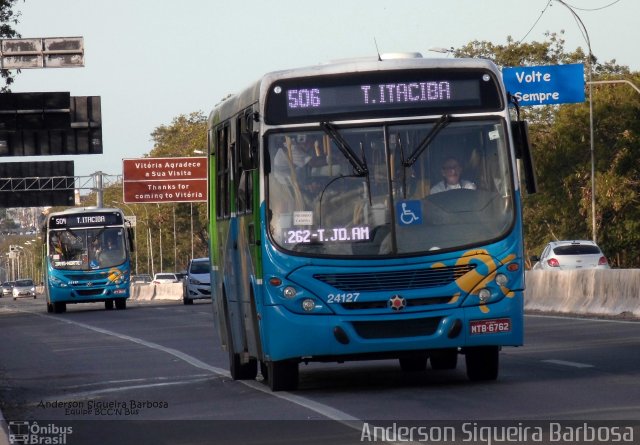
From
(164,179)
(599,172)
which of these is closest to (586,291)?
(599,172)

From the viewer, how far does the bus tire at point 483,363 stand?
14234 millimetres

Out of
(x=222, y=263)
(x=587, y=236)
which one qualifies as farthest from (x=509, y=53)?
(x=222, y=263)

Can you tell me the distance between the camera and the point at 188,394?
1466cm

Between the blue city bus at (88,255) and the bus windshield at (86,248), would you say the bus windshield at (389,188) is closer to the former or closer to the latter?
the blue city bus at (88,255)

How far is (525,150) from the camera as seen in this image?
13828mm

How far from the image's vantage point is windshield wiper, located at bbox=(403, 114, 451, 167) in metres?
13.6

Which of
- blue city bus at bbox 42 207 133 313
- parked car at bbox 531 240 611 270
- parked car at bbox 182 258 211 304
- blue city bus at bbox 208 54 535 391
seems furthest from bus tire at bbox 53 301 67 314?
blue city bus at bbox 208 54 535 391

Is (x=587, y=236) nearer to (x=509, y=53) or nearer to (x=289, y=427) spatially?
(x=509, y=53)

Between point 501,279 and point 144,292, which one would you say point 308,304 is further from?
point 144,292

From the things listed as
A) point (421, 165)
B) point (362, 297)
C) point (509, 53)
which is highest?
point (509, 53)

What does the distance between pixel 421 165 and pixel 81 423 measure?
12.2 ft

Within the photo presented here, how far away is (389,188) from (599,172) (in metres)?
54.0

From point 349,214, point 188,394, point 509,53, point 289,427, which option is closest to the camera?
point 289,427

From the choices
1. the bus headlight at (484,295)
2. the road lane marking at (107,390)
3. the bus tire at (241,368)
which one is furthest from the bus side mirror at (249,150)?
the road lane marking at (107,390)
